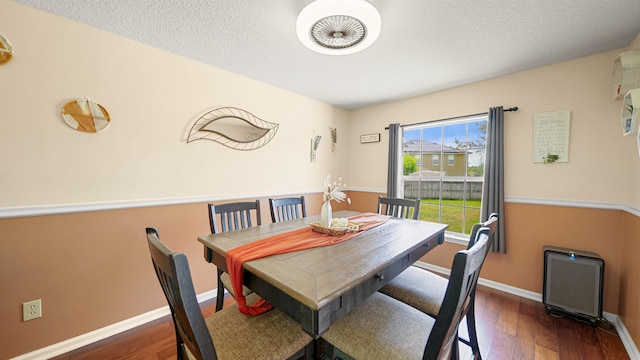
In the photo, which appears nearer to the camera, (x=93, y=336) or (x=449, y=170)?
(x=93, y=336)

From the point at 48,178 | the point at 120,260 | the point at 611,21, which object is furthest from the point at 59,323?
the point at 611,21

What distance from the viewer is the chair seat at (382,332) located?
990 mm

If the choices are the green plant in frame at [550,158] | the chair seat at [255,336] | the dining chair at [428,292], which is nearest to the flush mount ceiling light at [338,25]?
the dining chair at [428,292]

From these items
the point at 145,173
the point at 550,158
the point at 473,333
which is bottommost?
the point at 473,333

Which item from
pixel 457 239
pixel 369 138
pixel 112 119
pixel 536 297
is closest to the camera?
pixel 112 119

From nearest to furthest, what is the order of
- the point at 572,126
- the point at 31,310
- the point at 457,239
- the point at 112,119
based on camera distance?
1. the point at 31,310
2. the point at 112,119
3. the point at 572,126
4. the point at 457,239

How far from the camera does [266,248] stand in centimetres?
130

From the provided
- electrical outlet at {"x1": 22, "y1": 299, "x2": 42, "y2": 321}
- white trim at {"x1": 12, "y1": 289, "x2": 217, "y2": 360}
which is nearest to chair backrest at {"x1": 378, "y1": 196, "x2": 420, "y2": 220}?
white trim at {"x1": 12, "y1": 289, "x2": 217, "y2": 360}

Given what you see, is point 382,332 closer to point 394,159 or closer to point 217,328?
point 217,328

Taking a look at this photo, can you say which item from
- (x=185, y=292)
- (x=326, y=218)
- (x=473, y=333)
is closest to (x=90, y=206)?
(x=185, y=292)

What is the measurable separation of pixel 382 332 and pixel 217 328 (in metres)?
0.77

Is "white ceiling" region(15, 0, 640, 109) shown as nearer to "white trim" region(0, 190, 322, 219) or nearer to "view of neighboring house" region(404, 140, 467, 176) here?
"view of neighboring house" region(404, 140, 467, 176)

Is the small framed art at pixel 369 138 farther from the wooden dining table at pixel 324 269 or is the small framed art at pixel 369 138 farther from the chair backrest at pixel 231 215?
the chair backrest at pixel 231 215

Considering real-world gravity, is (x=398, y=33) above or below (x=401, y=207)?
above
